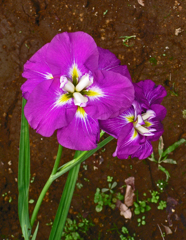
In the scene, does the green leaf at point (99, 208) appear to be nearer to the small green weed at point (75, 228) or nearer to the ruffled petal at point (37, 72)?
the small green weed at point (75, 228)

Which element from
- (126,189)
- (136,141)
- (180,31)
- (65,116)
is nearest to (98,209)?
(126,189)

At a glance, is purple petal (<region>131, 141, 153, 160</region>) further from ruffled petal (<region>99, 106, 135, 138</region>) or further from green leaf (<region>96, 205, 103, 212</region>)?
green leaf (<region>96, 205, 103, 212</region>)

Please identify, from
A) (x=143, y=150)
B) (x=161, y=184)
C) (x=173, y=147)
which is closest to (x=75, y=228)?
(x=161, y=184)

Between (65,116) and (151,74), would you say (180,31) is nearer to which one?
(151,74)

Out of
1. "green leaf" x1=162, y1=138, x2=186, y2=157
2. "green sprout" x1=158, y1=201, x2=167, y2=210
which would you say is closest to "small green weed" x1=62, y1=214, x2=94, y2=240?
"green sprout" x1=158, y1=201, x2=167, y2=210

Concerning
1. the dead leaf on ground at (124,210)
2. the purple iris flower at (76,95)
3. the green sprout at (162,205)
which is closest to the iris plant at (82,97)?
the purple iris flower at (76,95)
